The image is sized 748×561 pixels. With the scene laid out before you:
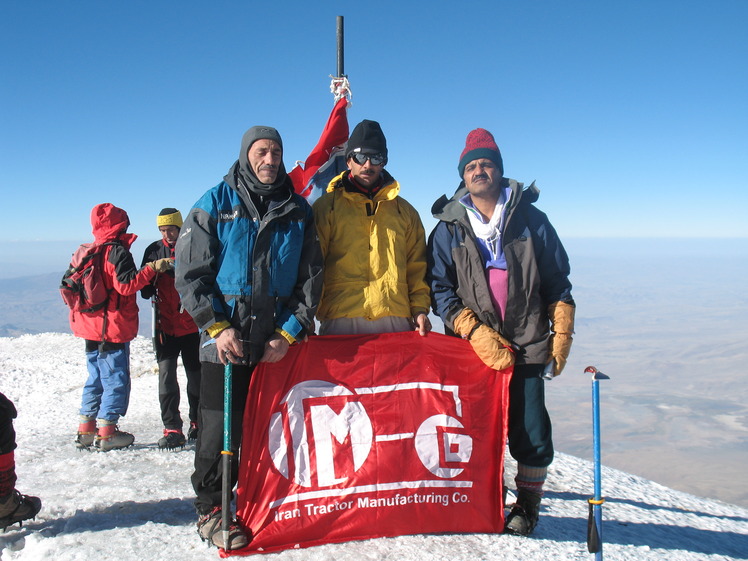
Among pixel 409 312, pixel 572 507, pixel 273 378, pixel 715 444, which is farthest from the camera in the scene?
pixel 715 444

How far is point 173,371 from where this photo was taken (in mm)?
5680

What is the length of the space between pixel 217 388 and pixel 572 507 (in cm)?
348

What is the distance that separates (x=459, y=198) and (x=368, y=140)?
0.86 meters

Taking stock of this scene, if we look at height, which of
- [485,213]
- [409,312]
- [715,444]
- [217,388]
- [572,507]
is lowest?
[715,444]

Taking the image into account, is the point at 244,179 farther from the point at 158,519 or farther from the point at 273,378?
the point at 158,519

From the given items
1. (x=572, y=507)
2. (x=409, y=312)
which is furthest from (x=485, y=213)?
(x=572, y=507)

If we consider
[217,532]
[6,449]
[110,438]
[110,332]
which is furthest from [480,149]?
[110,438]

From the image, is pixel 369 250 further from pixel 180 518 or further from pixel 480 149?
pixel 180 518

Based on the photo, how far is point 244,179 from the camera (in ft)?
10.9

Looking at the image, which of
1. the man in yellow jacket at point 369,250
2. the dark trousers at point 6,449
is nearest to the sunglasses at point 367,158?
the man in yellow jacket at point 369,250

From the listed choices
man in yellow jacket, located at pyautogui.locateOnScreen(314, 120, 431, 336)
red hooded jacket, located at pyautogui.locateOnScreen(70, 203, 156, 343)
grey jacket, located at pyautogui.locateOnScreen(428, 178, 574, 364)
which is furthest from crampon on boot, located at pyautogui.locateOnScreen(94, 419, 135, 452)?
grey jacket, located at pyautogui.locateOnScreen(428, 178, 574, 364)

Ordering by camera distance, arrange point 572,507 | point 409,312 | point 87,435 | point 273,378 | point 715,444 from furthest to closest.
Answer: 1. point 715,444
2. point 87,435
3. point 572,507
4. point 409,312
5. point 273,378

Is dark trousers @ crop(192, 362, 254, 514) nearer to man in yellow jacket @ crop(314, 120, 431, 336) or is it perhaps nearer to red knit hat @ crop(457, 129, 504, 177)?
man in yellow jacket @ crop(314, 120, 431, 336)

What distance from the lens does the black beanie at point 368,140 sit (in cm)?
368
